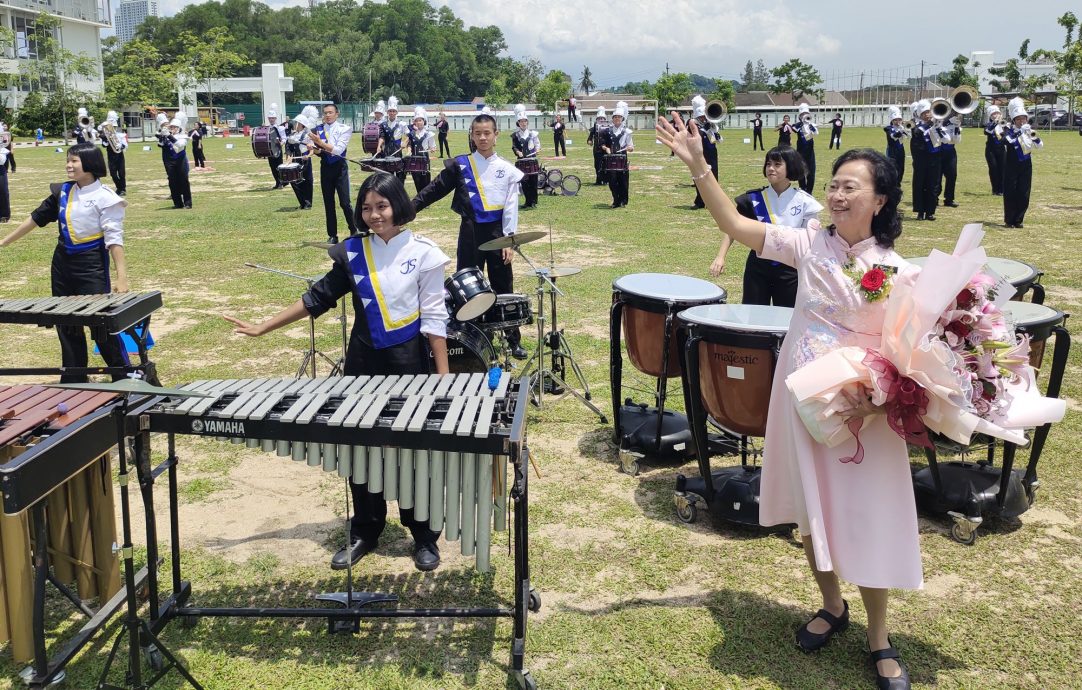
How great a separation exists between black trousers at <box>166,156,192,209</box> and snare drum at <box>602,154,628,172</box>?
356 inches

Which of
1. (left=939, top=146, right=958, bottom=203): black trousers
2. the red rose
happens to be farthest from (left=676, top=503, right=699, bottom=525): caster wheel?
(left=939, top=146, right=958, bottom=203): black trousers

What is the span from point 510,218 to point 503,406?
4435mm

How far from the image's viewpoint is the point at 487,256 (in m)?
7.86

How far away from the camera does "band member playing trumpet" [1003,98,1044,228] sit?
47.7 ft

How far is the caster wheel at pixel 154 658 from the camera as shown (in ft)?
11.4

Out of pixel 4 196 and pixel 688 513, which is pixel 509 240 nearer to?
pixel 688 513

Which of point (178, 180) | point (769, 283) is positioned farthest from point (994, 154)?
point (178, 180)

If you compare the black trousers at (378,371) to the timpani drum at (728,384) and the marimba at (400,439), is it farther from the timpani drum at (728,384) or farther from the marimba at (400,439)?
the timpani drum at (728,384)

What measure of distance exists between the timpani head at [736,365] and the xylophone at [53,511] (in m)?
2.70

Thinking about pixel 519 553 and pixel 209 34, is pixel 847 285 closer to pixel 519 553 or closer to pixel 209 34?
pixel 519 553

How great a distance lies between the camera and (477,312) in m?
5.63

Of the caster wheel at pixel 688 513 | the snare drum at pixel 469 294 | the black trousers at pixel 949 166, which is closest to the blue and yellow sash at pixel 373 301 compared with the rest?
the snare drum at pixel 469 294

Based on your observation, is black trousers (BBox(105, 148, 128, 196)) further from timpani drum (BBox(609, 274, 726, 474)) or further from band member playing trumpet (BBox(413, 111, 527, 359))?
timpani drum (BBox(609, 274, 726, 474))

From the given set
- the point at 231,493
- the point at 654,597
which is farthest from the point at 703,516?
the point at 231,493
